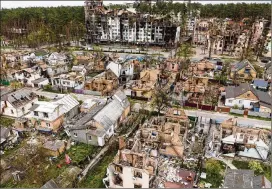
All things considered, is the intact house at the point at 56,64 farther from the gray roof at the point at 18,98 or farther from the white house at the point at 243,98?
the white house at the point at 243,98

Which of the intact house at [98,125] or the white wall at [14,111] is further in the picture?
the white wall at [14,111]

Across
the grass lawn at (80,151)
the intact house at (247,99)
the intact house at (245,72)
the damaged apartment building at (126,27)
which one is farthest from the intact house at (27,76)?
the damaged apartment building at (126,27)

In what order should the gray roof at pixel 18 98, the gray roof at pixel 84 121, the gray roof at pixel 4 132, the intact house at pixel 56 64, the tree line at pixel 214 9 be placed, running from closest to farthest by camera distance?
the gray roof at pixel 4 132 < the gray roof at pixel 84 121 < the gray roof at pixel 18 98 < the intact house at pixel 56 64 < the tree line at pixel 214 9

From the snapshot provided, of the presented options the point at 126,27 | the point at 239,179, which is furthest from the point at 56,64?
the point at 239,179

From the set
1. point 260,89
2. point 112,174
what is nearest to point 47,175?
point 112,174

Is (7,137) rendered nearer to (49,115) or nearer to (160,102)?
(49,115)

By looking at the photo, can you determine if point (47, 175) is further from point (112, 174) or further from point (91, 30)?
point (91, 30)

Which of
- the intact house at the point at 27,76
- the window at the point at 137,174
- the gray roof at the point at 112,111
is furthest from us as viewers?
the intact house at the point at 27,76
